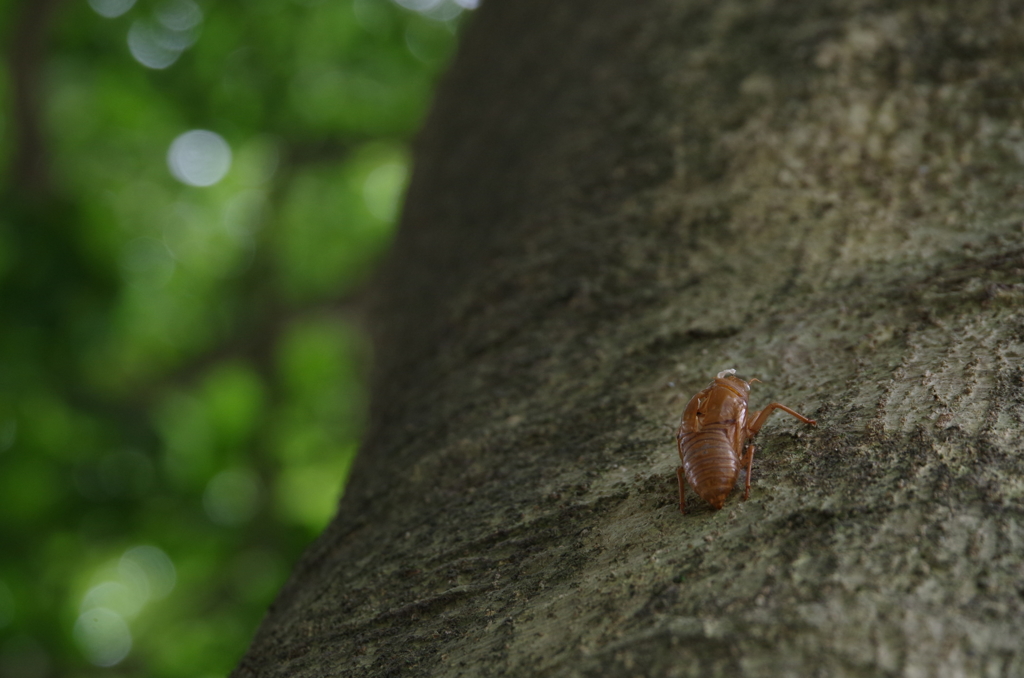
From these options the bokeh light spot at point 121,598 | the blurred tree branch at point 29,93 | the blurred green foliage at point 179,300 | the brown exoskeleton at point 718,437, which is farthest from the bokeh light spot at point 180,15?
the brown exoskeleton at point 718,437

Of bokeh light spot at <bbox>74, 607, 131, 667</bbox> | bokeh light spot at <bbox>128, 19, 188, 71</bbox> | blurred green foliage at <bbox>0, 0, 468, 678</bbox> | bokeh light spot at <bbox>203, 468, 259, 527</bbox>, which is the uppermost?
bokeh light spot at <bbox>128, 19, 188, 71</bbox>

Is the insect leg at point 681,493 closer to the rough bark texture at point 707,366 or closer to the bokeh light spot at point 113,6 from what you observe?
the rough bark texture at point 707,366

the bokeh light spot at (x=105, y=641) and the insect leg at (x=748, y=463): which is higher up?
the insect leg at (x=748, y=463)

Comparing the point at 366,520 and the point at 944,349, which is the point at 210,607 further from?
the point at 944,349

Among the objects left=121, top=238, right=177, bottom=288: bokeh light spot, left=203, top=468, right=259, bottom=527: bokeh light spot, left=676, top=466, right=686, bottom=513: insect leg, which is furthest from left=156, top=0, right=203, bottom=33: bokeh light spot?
left=676, top=466, right=686, bottom=513: insect leg

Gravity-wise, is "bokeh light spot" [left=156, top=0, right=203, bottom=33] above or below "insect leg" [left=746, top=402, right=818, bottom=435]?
above

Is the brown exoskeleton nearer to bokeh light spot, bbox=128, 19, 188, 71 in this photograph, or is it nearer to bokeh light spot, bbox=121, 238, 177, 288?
bokeh light spot, bbox=121, 238, 177, 288

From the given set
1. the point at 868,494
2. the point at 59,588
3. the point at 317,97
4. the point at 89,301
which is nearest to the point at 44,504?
the point at 59,588
